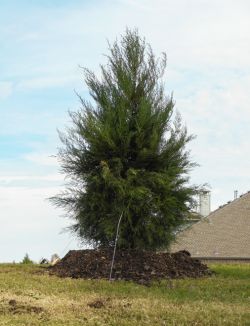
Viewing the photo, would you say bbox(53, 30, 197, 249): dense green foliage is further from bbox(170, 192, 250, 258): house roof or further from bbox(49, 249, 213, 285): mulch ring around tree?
bbox(170, 192, 250, 258): house roof

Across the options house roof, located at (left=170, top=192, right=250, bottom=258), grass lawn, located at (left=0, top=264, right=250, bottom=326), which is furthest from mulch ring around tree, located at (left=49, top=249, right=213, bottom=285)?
house roof, located at (left=170, top=192, right=250, bottom=258)

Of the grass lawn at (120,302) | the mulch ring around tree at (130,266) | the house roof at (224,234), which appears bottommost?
the grass lawn at (120,302)

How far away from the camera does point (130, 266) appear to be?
1586 centimetres

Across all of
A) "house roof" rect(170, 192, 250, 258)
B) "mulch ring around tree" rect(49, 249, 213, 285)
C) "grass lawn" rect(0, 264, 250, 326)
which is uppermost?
"house roof" rect(170, 192, 250, 258)

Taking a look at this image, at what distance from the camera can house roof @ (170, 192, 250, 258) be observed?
33.1 meters

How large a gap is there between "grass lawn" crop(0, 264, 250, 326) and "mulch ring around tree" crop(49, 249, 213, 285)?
2.79ft

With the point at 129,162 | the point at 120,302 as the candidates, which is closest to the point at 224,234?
the point at 129,162

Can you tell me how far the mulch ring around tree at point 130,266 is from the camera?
15289mm

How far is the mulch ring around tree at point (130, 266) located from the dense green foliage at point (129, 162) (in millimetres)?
956

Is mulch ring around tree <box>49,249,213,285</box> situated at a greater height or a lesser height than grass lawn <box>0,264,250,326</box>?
greater

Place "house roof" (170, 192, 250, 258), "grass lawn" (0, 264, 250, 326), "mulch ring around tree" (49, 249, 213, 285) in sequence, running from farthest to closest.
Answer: "house roof" (170, 192, 250, 258)
"mulch ring around tree" (49, 249, 213, 285)
"grass lawn" (0, 264, 250, 326)

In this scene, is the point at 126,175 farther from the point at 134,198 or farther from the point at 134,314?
the point at 134,314

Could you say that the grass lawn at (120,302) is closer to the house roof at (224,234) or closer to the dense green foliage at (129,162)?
the dense green foliage at (129,162)

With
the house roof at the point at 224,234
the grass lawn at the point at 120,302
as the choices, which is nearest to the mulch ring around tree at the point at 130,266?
the grass lawn at the point at 120,302
